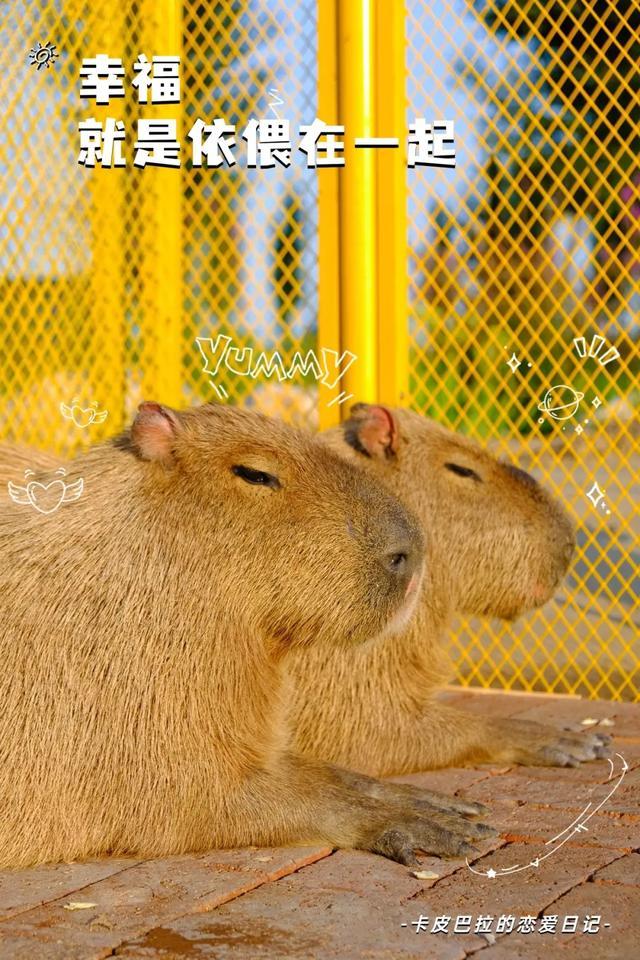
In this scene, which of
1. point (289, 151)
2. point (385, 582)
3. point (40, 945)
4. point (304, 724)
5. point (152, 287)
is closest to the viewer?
point (40, 945)

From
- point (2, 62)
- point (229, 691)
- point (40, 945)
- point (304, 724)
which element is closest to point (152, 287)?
point (2, 62)

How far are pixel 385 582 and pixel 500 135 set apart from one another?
2742 millimetres

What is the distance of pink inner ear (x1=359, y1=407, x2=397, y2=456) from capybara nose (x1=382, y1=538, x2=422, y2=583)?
1.05 meters

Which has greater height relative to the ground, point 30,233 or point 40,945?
point 30,233

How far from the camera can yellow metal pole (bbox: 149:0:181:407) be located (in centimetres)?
624

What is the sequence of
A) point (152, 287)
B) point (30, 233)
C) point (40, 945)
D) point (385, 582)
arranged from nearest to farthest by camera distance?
point (40, 945) → point (385, 582) → point (152, 287) → point (30, 233)

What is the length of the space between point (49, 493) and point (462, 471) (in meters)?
1.44

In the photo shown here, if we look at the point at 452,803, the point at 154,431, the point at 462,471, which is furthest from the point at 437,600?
the point at 154,431

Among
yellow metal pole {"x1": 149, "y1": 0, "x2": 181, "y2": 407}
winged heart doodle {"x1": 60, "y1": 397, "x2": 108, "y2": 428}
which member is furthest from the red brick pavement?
winged heart doodle {"x1": 60, "y1": 397, "x2": 108, "y2": 428}

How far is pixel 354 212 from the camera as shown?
220 inches

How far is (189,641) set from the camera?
3.53 meters

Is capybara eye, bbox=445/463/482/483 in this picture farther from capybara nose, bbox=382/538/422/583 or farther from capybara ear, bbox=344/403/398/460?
capybara nose, bbox=382/538/422/583

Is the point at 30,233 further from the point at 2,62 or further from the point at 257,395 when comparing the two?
the point at 257,395

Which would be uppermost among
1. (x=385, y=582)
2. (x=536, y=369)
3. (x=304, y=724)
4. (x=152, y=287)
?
(x=152, y=287)
